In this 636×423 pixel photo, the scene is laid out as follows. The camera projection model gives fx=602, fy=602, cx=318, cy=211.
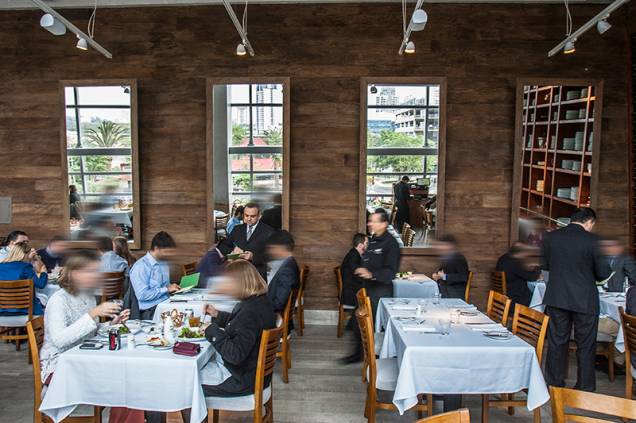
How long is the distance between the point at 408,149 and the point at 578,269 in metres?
3.20

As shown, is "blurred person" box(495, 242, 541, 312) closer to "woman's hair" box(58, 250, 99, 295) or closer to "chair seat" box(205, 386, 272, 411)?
"chair seat" box(205, 386, 272, 411)

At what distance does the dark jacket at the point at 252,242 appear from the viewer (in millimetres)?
7215

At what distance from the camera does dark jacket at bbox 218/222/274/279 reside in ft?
23.7

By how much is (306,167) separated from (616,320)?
13.8ft

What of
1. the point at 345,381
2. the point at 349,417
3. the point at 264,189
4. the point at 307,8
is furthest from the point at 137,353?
the point at 307,8

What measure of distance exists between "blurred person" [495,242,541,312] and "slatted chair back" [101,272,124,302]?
180 inches

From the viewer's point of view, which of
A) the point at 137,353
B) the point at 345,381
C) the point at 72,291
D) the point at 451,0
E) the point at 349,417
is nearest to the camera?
the point at 137,353

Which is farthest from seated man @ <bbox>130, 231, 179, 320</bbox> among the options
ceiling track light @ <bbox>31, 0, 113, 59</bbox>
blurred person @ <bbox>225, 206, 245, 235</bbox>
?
ceiling track light @ <bbox>31, 0, 113, 59</bbox>

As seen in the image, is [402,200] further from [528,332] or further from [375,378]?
[375,378]

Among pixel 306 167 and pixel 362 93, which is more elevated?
pixel 362 93

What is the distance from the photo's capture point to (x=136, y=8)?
823 cm

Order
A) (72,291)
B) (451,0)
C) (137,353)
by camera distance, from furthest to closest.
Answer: (451,0) < (72,291) < (137,353)

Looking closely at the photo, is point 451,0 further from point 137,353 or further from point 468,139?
point 137,353

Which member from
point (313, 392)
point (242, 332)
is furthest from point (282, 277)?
point (242, 332)
